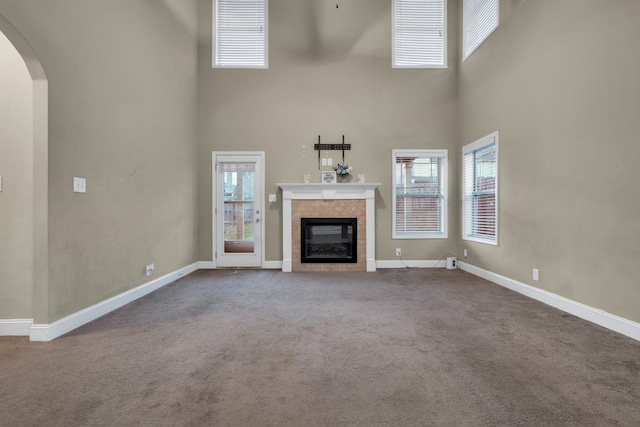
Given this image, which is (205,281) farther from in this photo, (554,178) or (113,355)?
(554,178)

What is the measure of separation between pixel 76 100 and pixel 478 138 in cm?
498

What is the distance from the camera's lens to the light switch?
2.66 metres

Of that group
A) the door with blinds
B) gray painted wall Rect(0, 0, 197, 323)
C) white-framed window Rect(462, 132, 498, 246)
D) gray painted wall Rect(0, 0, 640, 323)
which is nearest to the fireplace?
gray painted wall Rect(0, 0, 640, 323)

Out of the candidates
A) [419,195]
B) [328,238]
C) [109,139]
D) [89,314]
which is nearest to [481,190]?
[419,195]

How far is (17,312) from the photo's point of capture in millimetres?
2486

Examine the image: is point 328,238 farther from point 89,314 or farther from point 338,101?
point 89,314

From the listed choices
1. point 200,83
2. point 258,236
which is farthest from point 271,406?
point 200,83

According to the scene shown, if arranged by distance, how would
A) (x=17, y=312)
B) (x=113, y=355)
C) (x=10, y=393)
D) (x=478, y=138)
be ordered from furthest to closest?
1. (x=478, y=138)
2. (x=17, y=312)
3. (x=113, y=355)
4. (x=10, y=393)

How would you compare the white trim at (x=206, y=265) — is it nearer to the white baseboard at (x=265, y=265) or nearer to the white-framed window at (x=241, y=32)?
the white baseboard at (x=265, y=265)

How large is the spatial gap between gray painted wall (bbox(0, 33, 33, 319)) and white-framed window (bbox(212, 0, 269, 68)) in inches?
137

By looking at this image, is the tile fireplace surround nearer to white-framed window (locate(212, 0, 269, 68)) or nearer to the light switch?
white-framed window (locate(212, 0, 269, 68))

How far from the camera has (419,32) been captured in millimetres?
5527

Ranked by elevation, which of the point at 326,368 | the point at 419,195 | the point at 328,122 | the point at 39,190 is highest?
the point at 328,122

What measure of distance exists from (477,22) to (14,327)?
22.0 feet
